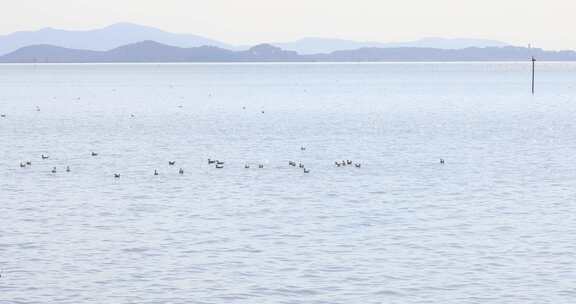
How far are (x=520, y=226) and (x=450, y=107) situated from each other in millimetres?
118538

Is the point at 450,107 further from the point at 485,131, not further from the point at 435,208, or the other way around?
the point at 435,208

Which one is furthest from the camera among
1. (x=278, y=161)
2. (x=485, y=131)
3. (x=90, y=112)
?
(x=90, y=112)

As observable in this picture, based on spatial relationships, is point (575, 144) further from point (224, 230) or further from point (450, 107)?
point (450, 107)

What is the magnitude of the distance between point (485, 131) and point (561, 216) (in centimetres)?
5969

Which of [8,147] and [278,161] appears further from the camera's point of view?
[8,147]

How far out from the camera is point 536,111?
14350cm

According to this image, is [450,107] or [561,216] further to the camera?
[450,107]

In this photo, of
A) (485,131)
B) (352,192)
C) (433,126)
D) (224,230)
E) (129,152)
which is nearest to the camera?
(224,230)

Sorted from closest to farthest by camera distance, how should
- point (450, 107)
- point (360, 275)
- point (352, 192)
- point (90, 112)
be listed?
point (360, 275) < point (352, 192) < point (90, 112) < point (450, 107)

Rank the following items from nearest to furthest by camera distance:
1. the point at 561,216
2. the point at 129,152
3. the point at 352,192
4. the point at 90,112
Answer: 1. the point at 561,216
2. the point at 352,192
3. the point at 129,152
4. the point at 90,112

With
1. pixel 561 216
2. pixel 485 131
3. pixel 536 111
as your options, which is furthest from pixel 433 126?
pixel 561 216

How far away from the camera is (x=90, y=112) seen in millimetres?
140375

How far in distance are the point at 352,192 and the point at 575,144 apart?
37.2m

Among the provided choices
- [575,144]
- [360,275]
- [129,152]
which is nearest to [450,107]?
[575,144]
